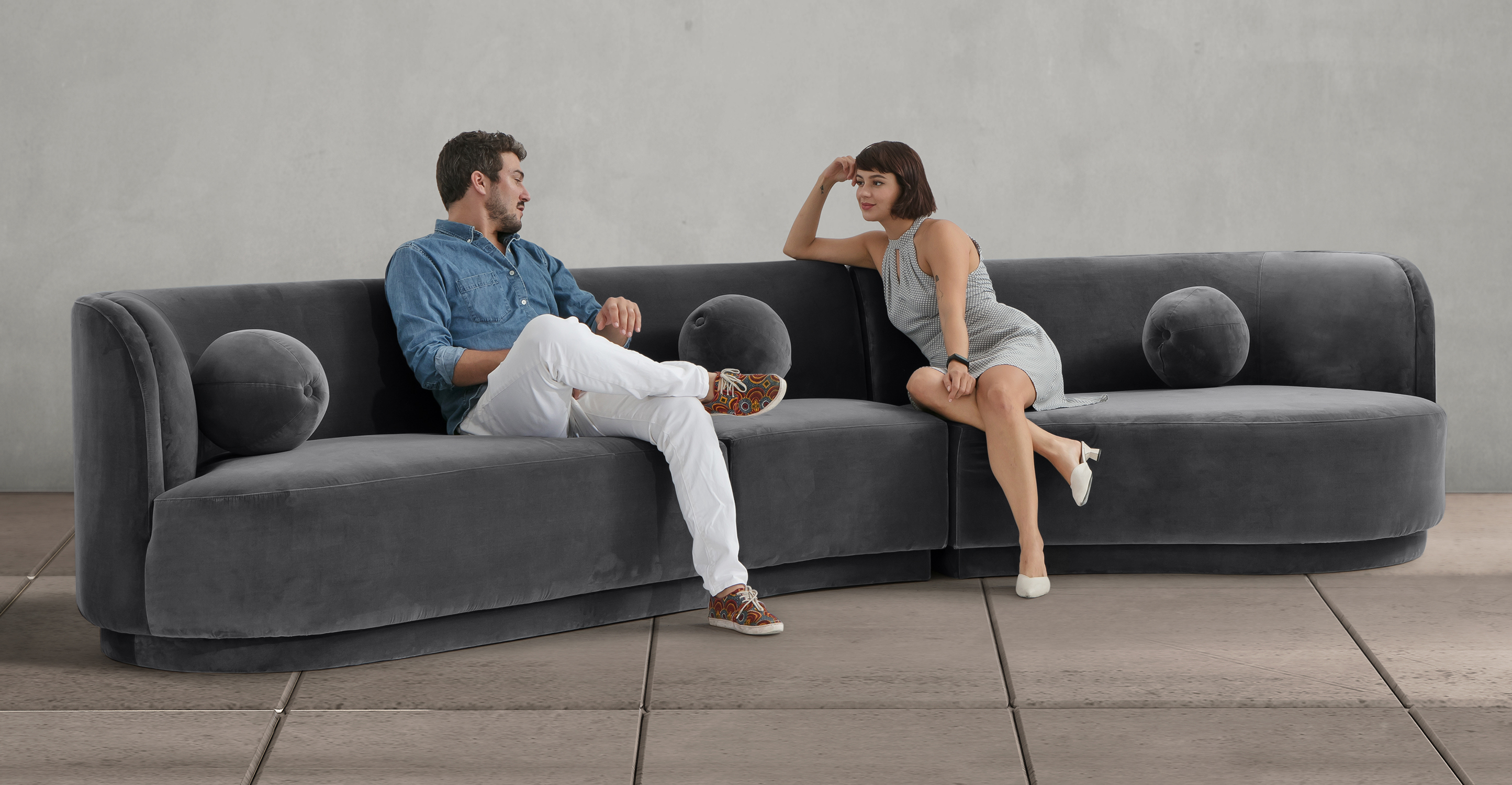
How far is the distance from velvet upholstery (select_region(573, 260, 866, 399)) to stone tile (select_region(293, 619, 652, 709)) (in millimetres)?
1044

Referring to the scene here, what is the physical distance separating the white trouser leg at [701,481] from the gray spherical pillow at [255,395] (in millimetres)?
673

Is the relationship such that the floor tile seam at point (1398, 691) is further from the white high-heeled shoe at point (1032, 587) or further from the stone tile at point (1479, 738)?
the white high-heeled shoe at point (1032, 587)

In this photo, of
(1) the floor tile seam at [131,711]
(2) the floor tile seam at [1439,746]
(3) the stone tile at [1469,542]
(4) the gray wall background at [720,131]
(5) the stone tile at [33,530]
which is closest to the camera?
(2) the floor tile seam at [1439,746]

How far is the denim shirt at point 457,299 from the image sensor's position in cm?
291

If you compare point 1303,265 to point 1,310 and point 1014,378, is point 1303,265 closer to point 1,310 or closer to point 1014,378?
point 1014,378

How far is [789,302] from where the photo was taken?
3.55 meters

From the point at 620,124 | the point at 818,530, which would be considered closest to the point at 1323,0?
the point at 620,124

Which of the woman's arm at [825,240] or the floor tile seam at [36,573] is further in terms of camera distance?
the woman's arm at [825,240]

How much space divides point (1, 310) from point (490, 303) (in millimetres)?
2061

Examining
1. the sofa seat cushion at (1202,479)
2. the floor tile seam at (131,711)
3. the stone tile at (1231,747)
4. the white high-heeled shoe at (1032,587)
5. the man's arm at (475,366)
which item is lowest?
the white high-heeled shoe at (1032,587)

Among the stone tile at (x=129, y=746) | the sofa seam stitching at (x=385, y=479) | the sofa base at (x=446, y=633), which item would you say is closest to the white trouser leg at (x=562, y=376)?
the sofa seam stitching at (x=385, y=479)

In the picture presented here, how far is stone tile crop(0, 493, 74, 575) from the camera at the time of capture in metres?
3.31

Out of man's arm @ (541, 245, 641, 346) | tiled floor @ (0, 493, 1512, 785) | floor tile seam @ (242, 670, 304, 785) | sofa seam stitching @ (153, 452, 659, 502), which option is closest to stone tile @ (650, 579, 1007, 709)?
tiled floor @ (0, 493, 1512, 785)

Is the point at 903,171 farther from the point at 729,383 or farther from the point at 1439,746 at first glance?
the point at 1439,746
